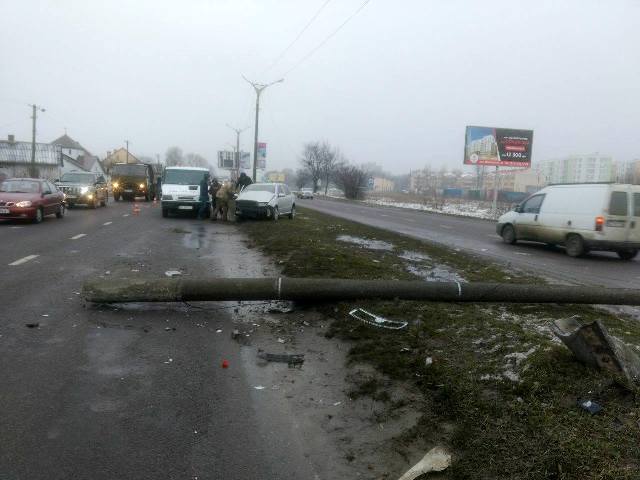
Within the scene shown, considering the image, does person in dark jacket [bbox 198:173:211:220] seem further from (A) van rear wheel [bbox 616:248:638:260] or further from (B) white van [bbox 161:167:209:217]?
(A) van rear wheel [bbox 616:248:638:260]

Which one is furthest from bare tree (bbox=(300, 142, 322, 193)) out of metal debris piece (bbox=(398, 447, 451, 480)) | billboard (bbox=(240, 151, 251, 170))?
metal debris piece (bbox=(398, 447, 451, 480))

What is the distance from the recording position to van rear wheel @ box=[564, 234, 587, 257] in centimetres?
1437

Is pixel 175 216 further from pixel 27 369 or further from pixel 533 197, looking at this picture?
pixel 27 369

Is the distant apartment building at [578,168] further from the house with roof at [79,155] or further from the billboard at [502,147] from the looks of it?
the house with roof at [79,155]

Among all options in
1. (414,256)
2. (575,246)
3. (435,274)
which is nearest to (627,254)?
(575,246)

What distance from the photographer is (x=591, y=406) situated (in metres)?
3.69

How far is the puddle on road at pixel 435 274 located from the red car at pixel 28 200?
14.4 metres

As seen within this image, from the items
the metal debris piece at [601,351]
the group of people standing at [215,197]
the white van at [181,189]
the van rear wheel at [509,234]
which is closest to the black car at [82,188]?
the white van at [181,189]

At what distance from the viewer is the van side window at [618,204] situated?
1377 cm

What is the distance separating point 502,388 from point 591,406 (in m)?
0.65

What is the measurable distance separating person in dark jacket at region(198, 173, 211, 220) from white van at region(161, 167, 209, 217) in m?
0.14

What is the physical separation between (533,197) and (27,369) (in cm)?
1501

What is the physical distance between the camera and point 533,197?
1647 centimetres

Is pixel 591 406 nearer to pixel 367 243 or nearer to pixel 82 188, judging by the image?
pixel 367 243
